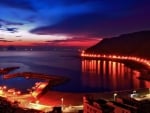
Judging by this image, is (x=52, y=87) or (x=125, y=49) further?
(x=125, y=49)

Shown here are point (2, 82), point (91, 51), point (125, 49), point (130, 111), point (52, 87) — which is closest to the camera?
point (130, 111)

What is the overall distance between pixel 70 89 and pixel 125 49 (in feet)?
252

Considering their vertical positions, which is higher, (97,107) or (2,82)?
(97,107)

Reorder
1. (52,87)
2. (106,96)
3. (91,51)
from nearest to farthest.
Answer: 1. (106,96)
2. (52,87)
3. (91,51)

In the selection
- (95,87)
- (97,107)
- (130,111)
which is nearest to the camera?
(130,111)

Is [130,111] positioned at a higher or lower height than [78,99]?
higher

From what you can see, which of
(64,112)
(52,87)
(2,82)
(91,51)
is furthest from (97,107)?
(91,51)

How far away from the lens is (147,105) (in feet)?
34.9

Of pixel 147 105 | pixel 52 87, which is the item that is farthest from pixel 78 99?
pixel 52 87

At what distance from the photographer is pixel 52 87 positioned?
3056cm

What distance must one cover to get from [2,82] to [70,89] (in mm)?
11469

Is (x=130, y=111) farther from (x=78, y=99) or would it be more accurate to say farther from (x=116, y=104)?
(x=78, y=99)

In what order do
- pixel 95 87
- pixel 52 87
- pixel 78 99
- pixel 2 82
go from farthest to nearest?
pixel 2 82, pixel 95 87, pixel 52 87, pixel 78 99

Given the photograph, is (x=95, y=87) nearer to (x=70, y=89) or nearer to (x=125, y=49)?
(x=70, y=89)
